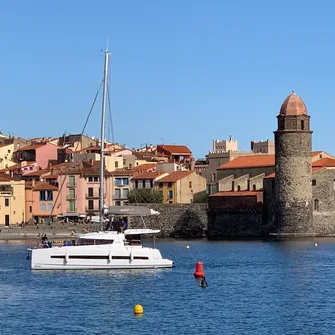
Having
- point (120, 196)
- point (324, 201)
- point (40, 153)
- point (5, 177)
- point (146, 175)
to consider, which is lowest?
point (324, 201)

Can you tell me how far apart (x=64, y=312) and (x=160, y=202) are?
184 feet

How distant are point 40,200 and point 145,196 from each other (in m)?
8.62

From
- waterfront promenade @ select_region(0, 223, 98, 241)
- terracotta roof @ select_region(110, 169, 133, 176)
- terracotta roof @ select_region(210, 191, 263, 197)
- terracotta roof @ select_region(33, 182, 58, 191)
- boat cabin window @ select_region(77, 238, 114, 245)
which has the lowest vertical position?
boat cabin window @ select_region(77, 238, 114, 245)

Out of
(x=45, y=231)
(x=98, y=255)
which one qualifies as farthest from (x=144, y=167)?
(x=98, y=255)

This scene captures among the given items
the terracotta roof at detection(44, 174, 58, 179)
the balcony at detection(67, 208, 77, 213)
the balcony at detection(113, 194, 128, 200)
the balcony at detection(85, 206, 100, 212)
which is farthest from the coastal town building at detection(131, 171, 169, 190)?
the terracotta roof at detection(44, 174, 58, 179)

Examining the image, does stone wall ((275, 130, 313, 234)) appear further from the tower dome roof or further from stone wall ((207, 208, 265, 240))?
stone wall ((207, 208, 265, 240))

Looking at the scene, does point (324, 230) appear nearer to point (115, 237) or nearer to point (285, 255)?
point (285, 255)

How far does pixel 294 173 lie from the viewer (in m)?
76.9

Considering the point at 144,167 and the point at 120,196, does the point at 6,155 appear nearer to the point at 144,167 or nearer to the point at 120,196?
the point at 144,167

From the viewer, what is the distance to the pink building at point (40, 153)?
4129 inches

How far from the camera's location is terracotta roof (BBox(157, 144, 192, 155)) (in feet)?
381

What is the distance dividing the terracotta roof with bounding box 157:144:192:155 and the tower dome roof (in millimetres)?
37391

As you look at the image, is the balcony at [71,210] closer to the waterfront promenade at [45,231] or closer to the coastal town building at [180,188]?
the coastal town building at [180,188]

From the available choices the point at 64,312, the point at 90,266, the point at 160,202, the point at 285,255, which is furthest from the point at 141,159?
the point at 64,312
